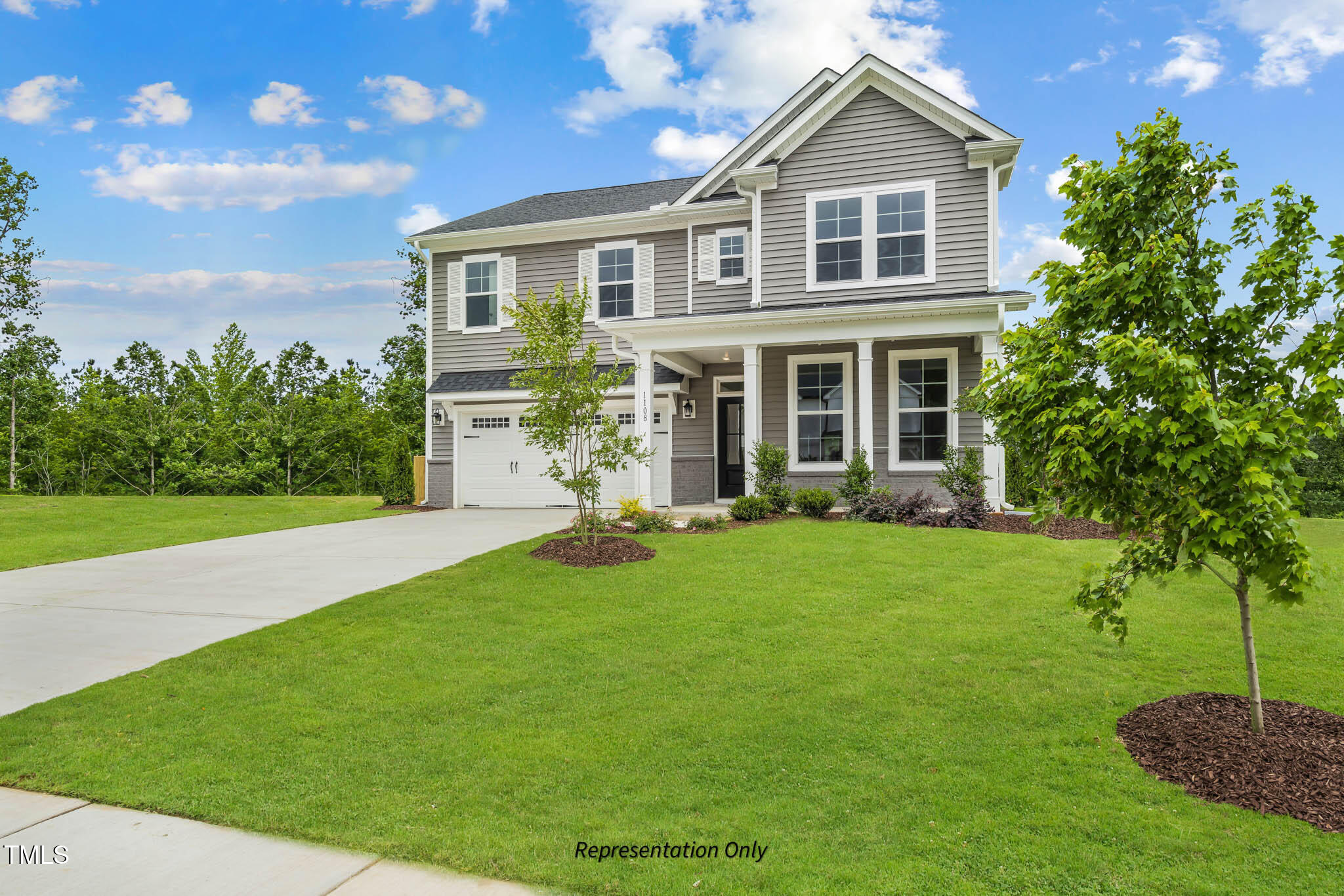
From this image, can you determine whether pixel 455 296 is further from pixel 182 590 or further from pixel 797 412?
pixel 182 590

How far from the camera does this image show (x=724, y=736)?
389cm

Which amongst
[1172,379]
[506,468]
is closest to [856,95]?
[506,468]

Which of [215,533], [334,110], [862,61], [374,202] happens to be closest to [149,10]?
[334,110]

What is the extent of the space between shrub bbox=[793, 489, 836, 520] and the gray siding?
148 inches

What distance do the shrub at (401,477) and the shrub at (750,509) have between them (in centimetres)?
859

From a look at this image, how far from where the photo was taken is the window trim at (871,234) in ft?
41.6

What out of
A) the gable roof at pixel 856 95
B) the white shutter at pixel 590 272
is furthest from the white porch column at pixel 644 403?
the gable roof at pixel 856 95

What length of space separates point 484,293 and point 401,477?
4.70 meters

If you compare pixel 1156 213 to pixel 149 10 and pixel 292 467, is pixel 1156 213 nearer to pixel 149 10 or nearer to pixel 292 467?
pixel 149 10

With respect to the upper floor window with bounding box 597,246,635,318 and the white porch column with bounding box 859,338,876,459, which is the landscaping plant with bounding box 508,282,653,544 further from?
the upper floor window with bounding box 597,246,635,318

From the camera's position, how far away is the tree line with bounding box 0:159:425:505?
21.1 metres

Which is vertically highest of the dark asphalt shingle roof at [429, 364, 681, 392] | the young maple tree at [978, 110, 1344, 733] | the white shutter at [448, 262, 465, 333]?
the white shutter at [448, 262, 465, 333]

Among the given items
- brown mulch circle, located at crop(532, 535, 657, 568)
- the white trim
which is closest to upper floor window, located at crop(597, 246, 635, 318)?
the white trim

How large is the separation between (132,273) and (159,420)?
734 cm
